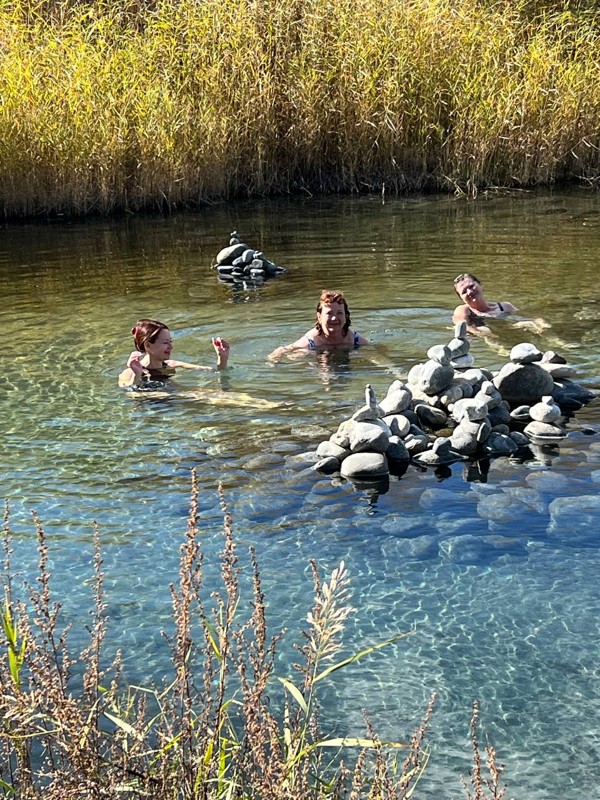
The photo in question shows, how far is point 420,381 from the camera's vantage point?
25.1ft

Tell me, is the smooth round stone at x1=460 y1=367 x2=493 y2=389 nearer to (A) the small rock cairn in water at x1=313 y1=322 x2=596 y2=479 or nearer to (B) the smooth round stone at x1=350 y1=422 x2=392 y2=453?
(A) the small rock cairn in water at x1=313 y1=322 x2=596 y2=479

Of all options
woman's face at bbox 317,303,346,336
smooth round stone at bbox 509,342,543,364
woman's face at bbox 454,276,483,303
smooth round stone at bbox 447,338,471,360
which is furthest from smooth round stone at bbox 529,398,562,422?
woman's face at bbox 454,276,483,303

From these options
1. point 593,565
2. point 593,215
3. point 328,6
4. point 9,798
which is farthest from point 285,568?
point 328,6

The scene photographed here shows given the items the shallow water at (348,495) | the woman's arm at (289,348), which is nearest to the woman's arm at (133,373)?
the shallow water at (348,495)

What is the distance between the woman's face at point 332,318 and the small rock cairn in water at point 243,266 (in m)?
3.18

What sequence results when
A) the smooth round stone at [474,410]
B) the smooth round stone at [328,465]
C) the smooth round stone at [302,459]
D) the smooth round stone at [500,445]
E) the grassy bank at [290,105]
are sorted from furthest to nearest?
the grassy bank at [290,105] < the smooth round stone at [474,410] < the smooth round stone at [500,445] < the smooth round stone at [302,459] < the smooth round stone at [328,465]

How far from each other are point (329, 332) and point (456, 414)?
7.59ft

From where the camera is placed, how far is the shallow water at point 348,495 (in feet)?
14.1

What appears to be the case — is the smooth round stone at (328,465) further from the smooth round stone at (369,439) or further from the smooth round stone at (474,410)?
the smooth round stone at (474,410)

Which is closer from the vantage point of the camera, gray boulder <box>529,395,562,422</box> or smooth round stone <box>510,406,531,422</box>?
gray boulder <box>529,395,562,422</box>

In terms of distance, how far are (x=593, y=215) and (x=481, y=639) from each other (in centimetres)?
1189

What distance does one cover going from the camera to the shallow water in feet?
14.1

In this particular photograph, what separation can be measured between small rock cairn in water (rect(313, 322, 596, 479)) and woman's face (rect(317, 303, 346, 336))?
1355 millimetres

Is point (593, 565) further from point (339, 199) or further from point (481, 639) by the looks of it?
point (339, 199)
